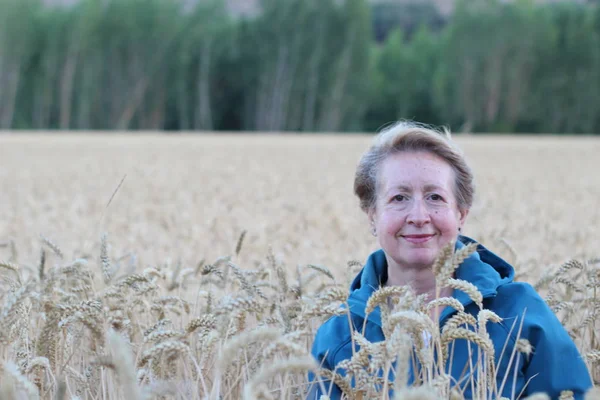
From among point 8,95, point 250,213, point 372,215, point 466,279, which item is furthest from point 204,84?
point 466,279

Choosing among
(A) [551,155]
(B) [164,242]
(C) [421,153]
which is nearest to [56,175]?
(B) [164,242]

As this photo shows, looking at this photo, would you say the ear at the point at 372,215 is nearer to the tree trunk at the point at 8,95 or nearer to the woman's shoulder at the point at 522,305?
the woman's shoulder at the point at 522,305

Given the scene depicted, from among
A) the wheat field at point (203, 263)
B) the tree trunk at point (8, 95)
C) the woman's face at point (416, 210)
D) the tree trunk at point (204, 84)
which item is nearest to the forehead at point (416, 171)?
the woman's face at point (416, 210)

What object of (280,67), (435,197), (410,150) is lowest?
(435,197)

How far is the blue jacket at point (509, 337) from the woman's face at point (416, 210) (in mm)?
112

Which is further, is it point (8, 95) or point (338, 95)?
point (338, 95)

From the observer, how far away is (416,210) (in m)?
2.49

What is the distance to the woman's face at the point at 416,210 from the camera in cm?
250

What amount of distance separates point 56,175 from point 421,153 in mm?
9476

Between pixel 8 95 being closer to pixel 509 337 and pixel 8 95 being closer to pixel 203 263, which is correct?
pixel 203 263

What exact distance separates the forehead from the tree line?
4538cm

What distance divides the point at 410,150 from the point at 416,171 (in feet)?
0.29

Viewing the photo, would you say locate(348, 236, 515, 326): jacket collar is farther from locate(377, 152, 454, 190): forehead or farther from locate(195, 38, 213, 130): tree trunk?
locate(195, 38, 213, 130): tree trunk

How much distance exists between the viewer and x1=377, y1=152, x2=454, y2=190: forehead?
2561mm
